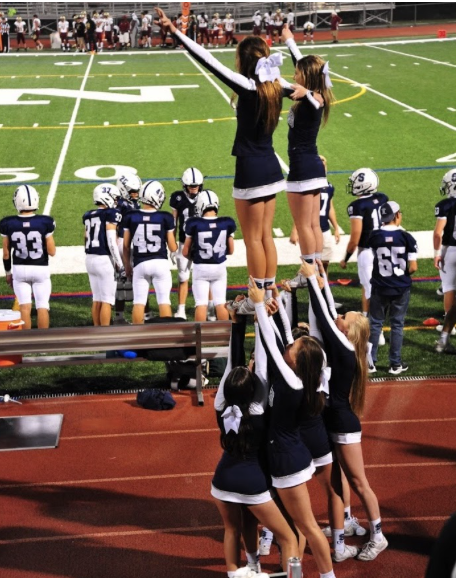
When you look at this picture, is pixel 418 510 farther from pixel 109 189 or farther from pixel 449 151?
pixel 449 151

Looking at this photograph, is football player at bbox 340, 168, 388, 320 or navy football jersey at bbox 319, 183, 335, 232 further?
navy football jersey at bbox 319, 183, 335, 232

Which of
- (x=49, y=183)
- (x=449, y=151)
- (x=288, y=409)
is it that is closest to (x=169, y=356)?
(x=288, y=409)

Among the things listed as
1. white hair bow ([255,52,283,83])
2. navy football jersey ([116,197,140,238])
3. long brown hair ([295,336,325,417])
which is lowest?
navy football jersey ([116,197,140,238])

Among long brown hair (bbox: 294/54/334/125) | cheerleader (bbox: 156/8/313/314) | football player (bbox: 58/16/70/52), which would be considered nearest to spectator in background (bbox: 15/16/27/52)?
football player (bbox: 58/16/70/52)

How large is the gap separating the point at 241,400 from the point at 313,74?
2.93m

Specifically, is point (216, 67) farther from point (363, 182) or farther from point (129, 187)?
point (129, 187)

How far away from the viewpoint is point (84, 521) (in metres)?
6.78

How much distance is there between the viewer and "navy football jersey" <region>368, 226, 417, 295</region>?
30.1ft

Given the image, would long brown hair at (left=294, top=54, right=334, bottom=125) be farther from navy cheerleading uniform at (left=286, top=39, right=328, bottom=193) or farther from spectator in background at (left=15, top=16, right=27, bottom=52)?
spectator in background at (left=15, top=16, right=27, bottom=52)

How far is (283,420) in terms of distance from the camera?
17.5ft

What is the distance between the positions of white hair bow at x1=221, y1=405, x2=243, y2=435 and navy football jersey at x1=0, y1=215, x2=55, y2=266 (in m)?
5.18

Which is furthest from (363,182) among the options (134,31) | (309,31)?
(134,31)

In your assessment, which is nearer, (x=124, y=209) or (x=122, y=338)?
(x=122, y=338)

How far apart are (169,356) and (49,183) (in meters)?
9.77
